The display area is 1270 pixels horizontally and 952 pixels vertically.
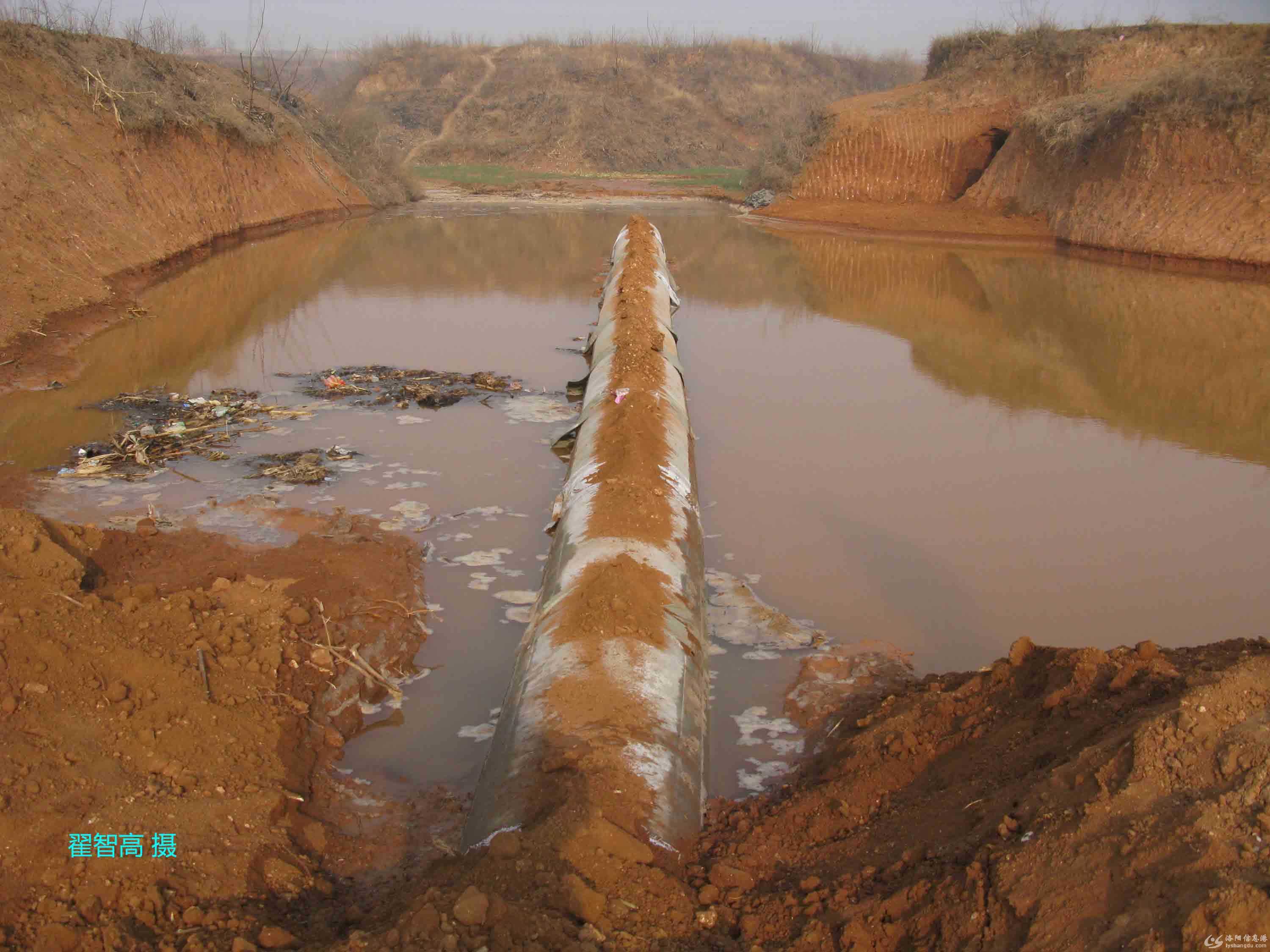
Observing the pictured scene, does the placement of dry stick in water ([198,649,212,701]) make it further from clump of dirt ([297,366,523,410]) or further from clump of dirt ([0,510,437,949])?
clump of dirt ([297,366,523,410])

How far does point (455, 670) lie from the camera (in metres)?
5.04

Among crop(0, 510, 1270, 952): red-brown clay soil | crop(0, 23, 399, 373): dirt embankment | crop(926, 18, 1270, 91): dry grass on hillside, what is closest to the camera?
crop(0, 510, 1270, 952): red-brown clay soil

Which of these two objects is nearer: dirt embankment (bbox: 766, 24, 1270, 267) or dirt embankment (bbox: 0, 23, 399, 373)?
dirt embankment (bbox: 0, 23, 399, 373)

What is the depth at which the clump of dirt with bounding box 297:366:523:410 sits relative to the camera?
380 inches

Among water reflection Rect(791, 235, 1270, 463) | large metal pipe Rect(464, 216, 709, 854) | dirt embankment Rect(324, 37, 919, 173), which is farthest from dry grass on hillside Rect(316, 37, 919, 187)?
large metal pipe Rect(464, 216, 709, 854)

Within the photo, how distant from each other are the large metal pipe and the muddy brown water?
49 cm

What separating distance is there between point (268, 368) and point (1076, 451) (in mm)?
7952

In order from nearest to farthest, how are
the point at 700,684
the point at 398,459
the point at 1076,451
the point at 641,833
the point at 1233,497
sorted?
1. the point at 641,833
2. the point at 700,684
3. the point at 1233,497
4. the point at 398,459
5. the point at 1076,451

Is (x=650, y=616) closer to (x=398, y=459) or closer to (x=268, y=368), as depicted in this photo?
(x=398, y=459)

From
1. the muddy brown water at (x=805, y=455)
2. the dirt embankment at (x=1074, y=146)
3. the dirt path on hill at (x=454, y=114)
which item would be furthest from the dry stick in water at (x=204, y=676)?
the dirt path on hill at (x=454, y=114)

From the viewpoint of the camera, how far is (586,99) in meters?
49.8

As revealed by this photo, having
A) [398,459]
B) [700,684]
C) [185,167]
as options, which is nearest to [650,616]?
[700,684]

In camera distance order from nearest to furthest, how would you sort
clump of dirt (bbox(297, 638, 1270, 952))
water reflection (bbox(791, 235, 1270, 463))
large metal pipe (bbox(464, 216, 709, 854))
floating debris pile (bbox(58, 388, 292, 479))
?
clump of dirt (bbox(297, 638, 1270, 952)), large metal pipe (bbox(464, 216, 709, 854)), floating debris pile (bbox(58, 388, 292, 479)), water reflection (bbox(791, 235, 1270, 463))

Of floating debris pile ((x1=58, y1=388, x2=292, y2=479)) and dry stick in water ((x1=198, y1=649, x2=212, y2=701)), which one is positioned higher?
floating debris pile ((x1=58, y1=388, x2=292, y2=479))
